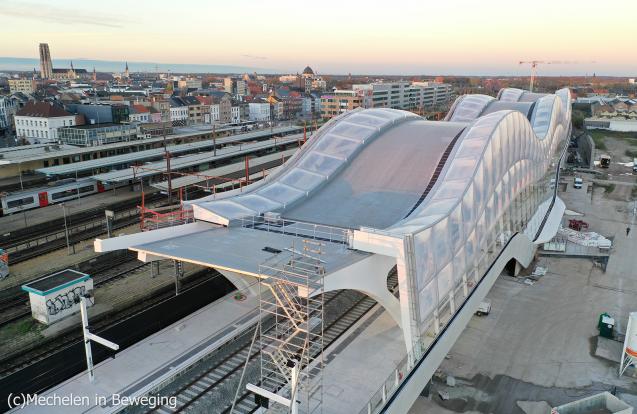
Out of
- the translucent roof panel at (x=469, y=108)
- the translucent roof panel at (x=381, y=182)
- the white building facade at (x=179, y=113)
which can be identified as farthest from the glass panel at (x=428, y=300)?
the white building facade at (x=179, y=113)

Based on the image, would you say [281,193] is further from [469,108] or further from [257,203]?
[469,108]

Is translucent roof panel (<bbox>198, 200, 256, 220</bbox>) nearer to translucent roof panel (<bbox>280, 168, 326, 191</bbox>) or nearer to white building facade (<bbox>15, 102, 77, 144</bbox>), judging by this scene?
translucent roof panel (<bbox>280, 168, 326, 191</bbox>)

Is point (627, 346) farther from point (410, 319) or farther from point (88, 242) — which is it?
point (88, 242)

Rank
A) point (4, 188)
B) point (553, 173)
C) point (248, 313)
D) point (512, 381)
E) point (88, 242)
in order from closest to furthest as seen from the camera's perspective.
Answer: point (512, 381)
point (248, 313)
point (88, 242)
point (553, 173)
point (4, 188)

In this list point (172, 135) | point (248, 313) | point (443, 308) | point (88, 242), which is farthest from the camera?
point (172, 135)

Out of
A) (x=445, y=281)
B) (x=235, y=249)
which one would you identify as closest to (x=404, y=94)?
(x=445, y=281)

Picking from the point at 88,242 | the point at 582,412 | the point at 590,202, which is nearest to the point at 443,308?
the point at 582,412
